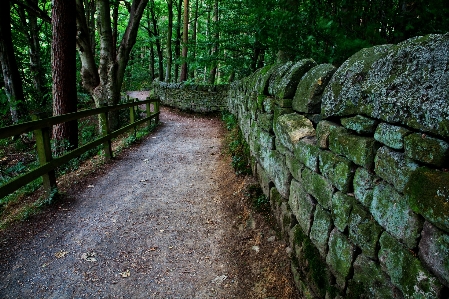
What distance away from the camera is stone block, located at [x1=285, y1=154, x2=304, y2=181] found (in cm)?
275

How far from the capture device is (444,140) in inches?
47.5

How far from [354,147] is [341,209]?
47 cm

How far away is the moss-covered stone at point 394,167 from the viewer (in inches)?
54.3

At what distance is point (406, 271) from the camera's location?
4.61 feet

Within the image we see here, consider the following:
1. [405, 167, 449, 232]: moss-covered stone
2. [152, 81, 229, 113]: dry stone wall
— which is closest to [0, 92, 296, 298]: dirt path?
[405, 167, 449, 232]: moss-covered stone

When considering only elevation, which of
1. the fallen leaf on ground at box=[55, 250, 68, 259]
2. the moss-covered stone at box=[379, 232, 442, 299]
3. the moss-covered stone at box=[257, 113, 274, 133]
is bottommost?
the fallen leaf on ground at box=[55, 250, 68, 259]

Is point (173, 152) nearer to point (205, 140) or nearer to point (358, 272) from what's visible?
point (205, 140)

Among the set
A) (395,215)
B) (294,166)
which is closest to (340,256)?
(395,215)

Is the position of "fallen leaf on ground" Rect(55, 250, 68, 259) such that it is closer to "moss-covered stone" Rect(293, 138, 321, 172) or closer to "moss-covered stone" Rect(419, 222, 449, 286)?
"moss-covered stone" Rect(293, 138, 321, 172)

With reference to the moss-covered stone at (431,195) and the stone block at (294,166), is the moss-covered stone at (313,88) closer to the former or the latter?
the stone block at (294,166)

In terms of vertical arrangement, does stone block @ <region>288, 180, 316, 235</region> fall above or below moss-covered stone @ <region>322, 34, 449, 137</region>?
below

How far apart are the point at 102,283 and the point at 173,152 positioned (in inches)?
180

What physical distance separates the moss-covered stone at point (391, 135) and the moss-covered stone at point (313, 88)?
0.91m

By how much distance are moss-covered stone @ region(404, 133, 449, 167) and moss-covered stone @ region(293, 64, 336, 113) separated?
3.81ft
